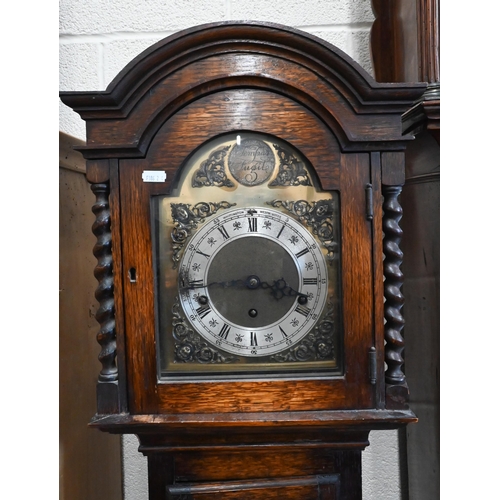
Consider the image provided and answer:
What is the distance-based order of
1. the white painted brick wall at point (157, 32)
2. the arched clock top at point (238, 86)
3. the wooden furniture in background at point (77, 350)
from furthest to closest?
the white painted brick wall at point (157, 32) < the wooden furniture in background at point (77, 350) < the arched clock top at point (238, 86)

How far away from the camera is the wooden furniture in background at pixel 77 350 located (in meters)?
0.87

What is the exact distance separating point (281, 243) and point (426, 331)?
385 millimetres

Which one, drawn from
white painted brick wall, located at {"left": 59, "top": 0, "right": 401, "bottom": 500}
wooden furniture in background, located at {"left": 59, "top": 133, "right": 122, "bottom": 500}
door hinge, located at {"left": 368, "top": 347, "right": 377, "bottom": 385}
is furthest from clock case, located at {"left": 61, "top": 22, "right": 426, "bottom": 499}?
white painted brick wall, located at {"left": 59, "top": 0, "right": 401, "bottom": 500}

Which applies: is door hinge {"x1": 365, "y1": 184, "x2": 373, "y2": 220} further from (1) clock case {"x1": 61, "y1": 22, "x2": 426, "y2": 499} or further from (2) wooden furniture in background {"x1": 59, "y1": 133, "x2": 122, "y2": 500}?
(2) wooden furniture in background {"x1": 59, "y1": 133, "x2": 122, "y2": 500}

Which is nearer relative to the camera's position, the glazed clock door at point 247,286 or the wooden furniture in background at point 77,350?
the glazed clock door at point 247,286

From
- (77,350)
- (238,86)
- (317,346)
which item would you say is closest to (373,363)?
(317,346)

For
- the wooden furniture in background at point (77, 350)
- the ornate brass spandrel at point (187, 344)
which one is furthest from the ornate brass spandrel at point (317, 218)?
the wooden furniture in background at point (77, 350)

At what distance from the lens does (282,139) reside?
0.71 meters

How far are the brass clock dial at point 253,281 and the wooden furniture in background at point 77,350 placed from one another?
30 centimetres

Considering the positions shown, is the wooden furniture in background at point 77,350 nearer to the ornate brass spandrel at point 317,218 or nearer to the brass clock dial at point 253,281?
the brass clock dial at point 253,281

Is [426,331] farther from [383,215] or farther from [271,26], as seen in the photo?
[271,26]

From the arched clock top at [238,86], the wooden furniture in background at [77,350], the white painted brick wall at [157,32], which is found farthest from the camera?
the white painted brick wall at [157,32]
